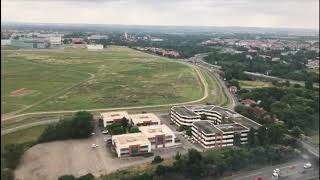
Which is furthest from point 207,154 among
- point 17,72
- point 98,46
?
point 98,46

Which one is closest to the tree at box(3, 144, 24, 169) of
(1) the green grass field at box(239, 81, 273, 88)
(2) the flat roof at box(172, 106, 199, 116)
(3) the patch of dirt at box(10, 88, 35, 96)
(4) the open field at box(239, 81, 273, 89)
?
(2) the flat roof at box(172, 106, 199, 116)

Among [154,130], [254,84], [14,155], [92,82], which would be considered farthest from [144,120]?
[254,84]

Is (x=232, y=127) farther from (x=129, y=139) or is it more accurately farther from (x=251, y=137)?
(x=129, y=139)

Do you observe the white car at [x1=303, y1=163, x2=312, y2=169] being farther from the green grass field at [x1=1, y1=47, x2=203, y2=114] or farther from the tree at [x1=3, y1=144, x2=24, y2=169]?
the green grass field at [x1=1, y1=47, x2=203, y2=114]

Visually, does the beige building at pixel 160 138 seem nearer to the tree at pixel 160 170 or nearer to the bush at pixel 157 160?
the bush at pixel 157 160

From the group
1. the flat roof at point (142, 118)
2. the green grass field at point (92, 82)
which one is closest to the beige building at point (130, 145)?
the flat roof at point (142, 118)

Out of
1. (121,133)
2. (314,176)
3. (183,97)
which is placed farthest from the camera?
(183,97)

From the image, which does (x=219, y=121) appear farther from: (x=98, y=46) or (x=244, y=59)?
(x=98, y=46)
